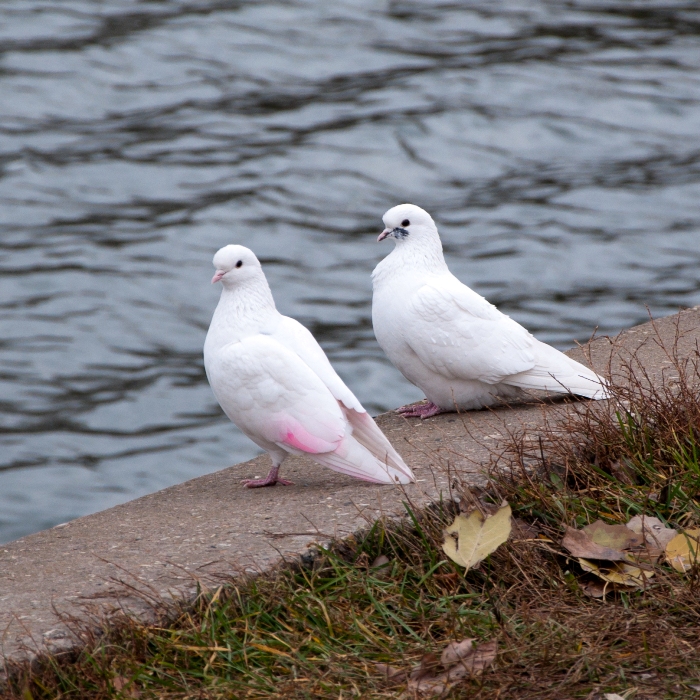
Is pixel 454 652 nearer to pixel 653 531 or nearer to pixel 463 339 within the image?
pixel 653 531

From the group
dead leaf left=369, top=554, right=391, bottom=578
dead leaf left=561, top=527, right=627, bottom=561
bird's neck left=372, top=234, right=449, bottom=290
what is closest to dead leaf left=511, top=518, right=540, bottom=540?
dead leaf left=561, top=527, right=627, bottom=561

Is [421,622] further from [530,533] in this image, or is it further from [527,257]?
[527,257]

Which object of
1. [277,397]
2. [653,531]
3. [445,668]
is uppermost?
[277,397]

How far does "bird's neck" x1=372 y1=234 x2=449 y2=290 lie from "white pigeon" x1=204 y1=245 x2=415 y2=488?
2.86 ft

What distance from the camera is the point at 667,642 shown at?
273 cm

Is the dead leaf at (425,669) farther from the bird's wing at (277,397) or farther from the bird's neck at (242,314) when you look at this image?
the bird's neck at (242,314)

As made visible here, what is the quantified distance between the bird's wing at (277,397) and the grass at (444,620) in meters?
0.64

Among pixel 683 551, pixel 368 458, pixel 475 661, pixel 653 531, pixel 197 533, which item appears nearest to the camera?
pixel 475 661

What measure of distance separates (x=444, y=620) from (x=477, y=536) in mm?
282

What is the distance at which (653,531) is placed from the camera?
3.22m

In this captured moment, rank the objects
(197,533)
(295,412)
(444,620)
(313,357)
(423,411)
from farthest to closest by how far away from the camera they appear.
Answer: (423,411) → (313,357) → (295,412) → (197,533) → (444,620)

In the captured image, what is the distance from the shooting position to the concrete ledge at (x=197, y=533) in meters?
3.17

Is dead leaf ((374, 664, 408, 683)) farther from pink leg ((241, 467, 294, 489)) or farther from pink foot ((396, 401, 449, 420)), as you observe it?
pink foot ((396, 401, 449, 420))

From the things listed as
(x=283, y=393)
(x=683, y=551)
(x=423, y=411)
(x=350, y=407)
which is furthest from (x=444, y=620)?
(x=423, y=411)
